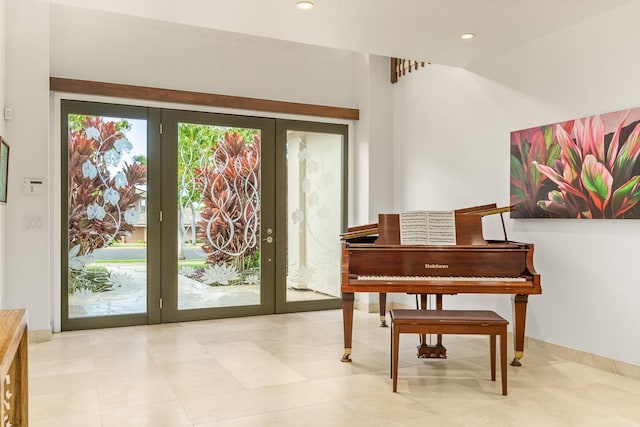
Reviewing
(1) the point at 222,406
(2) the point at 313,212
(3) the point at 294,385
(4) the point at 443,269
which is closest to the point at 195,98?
(2) the point at 313,212

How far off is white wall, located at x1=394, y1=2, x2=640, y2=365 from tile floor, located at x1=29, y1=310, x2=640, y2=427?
1.33 feet

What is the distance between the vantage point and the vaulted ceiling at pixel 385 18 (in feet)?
13.0

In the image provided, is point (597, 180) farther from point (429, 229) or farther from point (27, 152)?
point (27, 152)

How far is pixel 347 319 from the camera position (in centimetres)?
433

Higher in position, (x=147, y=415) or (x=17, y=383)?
(x=17, y=383)

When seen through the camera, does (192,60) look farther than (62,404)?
Yes

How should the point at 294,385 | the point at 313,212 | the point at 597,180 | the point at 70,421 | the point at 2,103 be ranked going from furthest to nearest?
the point at 313,212 → the point at 2,103 → the point at 597,180 → the point at 294,385 → the point at 70,421

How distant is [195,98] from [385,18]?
8.61 feet

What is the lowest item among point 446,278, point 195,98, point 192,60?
point 446,278

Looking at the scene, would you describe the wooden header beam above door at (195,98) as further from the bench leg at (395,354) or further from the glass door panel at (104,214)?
the bench leg at (395,354)

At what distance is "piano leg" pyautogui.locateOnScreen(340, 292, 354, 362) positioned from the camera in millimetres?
4293

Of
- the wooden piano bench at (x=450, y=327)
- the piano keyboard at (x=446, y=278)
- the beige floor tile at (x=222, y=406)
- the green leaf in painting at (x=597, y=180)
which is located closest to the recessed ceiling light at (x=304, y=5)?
the piano keyboard at (x=446, y=278)

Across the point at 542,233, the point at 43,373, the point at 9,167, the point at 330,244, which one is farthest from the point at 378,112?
the point at 43,373

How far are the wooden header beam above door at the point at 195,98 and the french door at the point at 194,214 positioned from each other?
16cm
